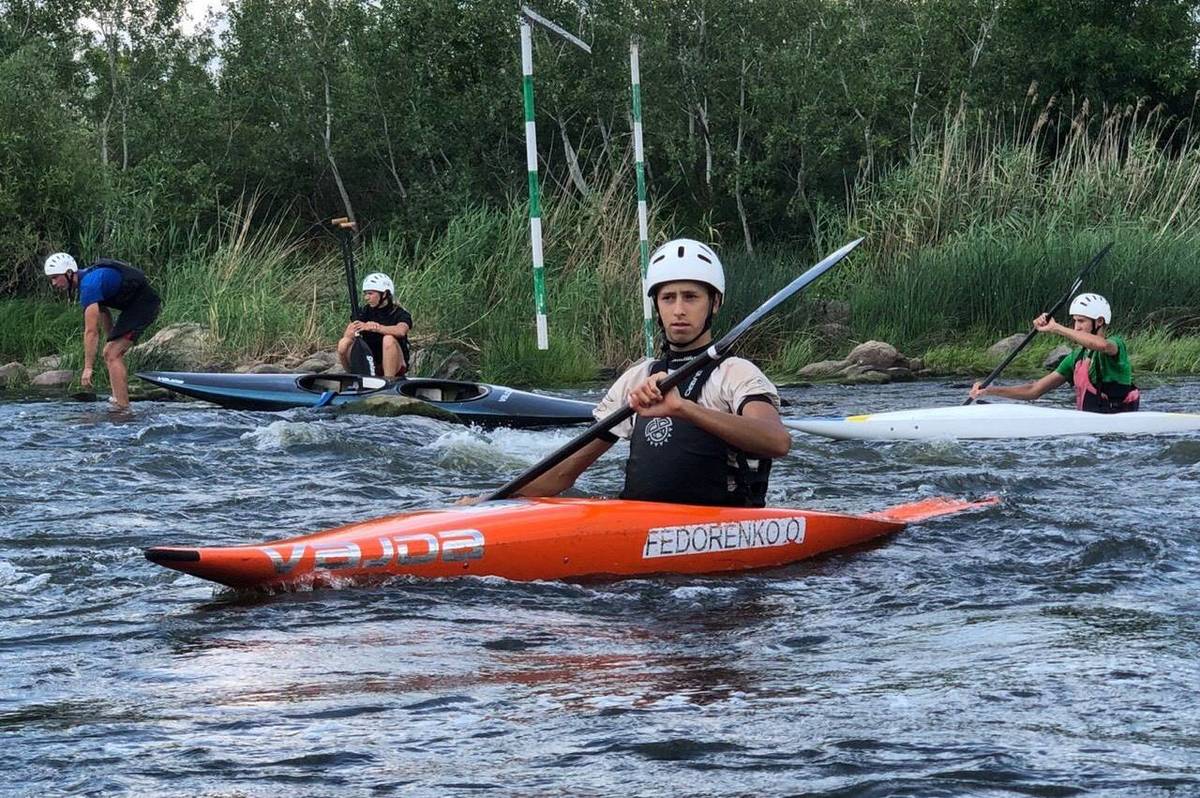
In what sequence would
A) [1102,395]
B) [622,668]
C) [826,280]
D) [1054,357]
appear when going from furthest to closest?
[826,280], [1054,357], [1102,395], [622,668]

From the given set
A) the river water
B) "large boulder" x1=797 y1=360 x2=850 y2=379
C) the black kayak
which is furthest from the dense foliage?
the river water

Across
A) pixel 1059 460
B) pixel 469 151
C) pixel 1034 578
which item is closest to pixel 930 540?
pixel 1034 578

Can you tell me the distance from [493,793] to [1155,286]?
1363cm

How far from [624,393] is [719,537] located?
1.94 feet

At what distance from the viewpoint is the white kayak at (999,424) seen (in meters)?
9.24

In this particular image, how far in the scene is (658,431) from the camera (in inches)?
201

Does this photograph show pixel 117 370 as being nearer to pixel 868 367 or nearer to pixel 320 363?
pixel 320 363

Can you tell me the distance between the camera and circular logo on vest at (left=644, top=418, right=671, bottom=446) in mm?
5062

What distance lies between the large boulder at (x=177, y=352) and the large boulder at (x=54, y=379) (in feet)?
1.99

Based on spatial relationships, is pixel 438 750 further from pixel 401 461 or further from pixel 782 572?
pixel 401 461

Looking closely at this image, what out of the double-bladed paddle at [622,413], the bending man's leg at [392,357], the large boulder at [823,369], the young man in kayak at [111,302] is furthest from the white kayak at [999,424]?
the young man in kayak at [111,302]

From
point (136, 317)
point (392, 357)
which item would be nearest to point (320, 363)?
point (136, 317)

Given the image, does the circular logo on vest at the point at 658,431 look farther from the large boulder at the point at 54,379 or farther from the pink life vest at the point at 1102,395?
the large boulder at the point at 54,379

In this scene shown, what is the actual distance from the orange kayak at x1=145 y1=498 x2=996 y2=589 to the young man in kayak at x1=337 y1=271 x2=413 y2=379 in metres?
6.37
